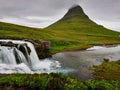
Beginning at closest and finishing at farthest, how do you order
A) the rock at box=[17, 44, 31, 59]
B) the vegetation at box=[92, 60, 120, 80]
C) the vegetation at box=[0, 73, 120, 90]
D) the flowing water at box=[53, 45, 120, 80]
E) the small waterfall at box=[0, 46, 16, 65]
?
the vegetation at box=[0, 73, 120, 90] < the vegetation at box=[92, 60, 120, 80] < the flowing water at box=[53, 45, 120, 80] < the small waterfall at box=[0, 46, 16, 65] < the rock at box=[17, 44, 31, 59]

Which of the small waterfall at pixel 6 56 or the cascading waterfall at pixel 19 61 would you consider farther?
the small waterfall at pixel 6 56

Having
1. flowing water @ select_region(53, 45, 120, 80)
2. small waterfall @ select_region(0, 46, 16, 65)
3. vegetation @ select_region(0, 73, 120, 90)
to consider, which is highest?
vegetation @ select_region(0, 73, 120, 90)

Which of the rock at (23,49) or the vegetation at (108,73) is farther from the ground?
the rock at (23,49)

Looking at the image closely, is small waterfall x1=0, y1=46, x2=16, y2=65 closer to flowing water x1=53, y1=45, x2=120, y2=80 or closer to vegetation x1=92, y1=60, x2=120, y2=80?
flowing water x1=53, y1=45, x2=120, y2=80

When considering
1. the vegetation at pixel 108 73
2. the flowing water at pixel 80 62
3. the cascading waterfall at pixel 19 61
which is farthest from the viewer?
the cascading waterfall at pixel 19 61

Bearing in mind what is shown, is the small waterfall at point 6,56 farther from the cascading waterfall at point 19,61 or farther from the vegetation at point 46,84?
the vegetation at point 46,84

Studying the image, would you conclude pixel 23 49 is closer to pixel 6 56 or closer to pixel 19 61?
pixel 19 61

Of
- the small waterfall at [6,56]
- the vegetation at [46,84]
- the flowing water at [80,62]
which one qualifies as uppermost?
the vegetation at [46,84]

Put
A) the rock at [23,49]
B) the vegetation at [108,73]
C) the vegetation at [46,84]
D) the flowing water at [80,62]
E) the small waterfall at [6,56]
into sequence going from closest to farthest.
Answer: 1. the vegetation at [46,84]
2. the vegetation at [108,73]
3. the flowing water at [80,62]
4. the small waterfall at [6,56]
5. the rock at [23,49]

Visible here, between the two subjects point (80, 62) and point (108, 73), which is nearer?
point (108, 73)

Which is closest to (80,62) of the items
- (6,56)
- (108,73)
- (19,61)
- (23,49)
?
(23,49)

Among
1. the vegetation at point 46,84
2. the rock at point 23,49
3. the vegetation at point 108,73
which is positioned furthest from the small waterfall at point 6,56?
the vegetation at point 46,84

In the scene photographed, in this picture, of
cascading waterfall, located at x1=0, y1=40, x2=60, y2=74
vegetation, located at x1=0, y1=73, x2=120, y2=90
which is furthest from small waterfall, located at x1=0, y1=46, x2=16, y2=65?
vegetation, located at x1=0, y1=73, x2=120, y2=90

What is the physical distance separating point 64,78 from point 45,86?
2.10m
